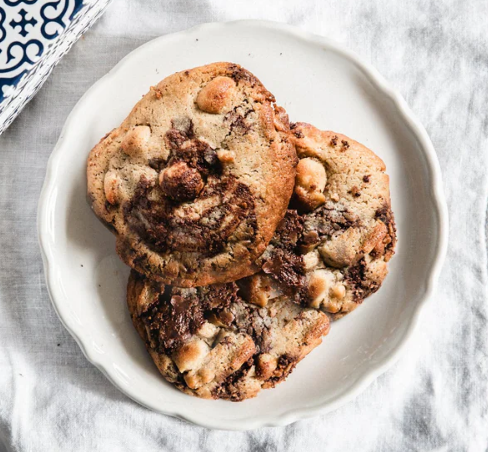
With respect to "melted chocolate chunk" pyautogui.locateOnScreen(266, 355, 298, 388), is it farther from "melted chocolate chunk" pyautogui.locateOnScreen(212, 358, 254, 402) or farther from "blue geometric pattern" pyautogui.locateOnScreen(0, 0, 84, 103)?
"blue geometric pattern" pyautogui.locateOnScreen(0, 0, 84, 103)

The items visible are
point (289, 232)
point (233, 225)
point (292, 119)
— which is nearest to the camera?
point (233, 225)

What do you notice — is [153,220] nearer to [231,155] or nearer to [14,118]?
[231,155]

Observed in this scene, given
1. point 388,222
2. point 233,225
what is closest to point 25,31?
point 233,225

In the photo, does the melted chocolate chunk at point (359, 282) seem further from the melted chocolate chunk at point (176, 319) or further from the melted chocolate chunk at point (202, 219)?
the melted chocolate chunk at point (176, 319)

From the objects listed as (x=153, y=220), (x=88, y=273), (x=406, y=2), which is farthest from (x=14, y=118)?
(x=406, y=2)

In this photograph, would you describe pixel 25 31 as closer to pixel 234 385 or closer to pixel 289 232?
pixel 289 232

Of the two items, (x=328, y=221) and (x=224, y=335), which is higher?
(x=328, y=221)

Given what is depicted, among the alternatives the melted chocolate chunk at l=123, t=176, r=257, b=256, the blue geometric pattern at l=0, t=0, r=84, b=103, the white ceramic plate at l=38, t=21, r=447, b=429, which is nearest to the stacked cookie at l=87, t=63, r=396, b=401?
the melted chocolate chunk at l=123, t=176, r=257, b=256
